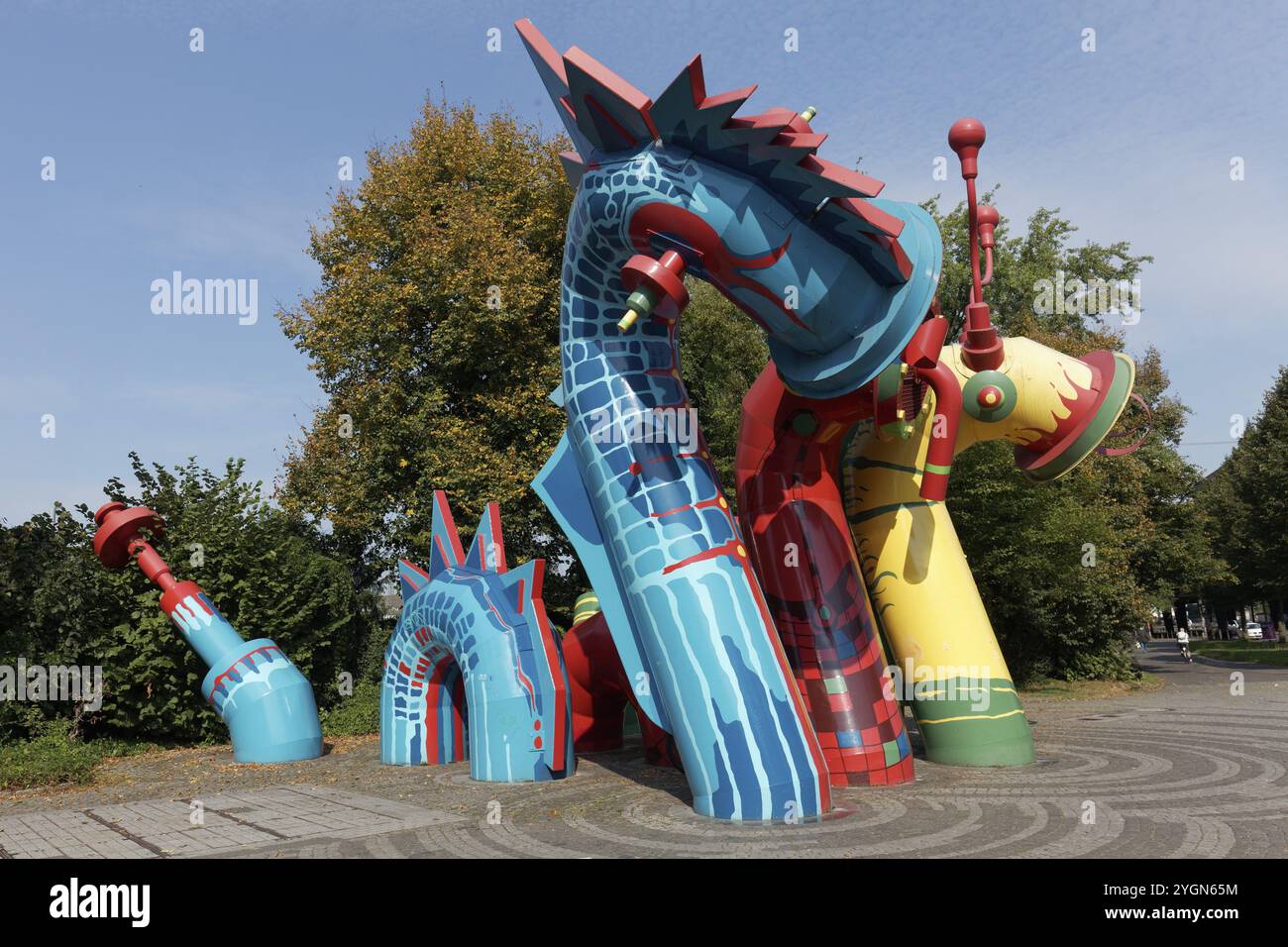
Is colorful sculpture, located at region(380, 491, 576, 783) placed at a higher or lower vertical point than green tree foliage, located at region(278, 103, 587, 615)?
lower

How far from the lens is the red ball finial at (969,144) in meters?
8.61

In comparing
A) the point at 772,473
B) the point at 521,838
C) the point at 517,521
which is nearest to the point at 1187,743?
the point at 772,473

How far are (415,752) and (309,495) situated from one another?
984 centimetres

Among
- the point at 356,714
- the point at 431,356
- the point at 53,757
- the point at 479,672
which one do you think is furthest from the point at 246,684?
the point at 431,356

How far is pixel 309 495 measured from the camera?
63.3 ft

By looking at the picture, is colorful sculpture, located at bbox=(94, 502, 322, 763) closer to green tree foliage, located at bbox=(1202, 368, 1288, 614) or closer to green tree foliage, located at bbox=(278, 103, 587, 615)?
green tree foliage, located at bbox=(278, 103, 587, 615)

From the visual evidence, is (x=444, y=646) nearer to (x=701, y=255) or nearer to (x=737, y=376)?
(x=701, y=255)

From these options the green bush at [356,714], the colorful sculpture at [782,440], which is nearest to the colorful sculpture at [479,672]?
the colorful sculpture at [782,440]

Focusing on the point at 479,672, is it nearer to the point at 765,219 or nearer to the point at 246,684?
the point at 246,684

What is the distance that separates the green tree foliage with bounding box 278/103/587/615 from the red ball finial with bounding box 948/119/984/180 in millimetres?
11320

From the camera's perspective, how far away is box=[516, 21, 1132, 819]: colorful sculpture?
22.9 ft

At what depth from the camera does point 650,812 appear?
7387 millimetres

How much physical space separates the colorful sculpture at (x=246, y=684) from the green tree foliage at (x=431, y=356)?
636 centimetres

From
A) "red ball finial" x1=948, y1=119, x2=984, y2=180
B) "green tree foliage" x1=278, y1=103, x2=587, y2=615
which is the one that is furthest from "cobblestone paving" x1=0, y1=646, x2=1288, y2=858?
"green tree foliage" x1=278, y1=103, x2=587, y2=615
